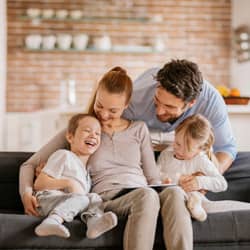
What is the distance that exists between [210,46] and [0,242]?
532 cm

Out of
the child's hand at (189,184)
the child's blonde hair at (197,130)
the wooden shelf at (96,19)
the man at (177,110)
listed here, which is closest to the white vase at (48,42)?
the wooden shelf at (96,19)

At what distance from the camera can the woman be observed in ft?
9.16

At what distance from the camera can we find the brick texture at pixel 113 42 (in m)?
7.10

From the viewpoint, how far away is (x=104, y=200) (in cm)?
274

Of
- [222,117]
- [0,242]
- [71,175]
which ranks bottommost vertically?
[0,242]

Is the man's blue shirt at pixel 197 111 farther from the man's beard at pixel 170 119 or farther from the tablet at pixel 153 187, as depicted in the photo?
the tablet at pixel 153 187

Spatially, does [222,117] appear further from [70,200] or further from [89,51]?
[89,51]

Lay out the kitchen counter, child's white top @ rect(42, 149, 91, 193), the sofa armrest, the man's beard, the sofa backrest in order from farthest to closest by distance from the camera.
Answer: the kitchen counter → the sofa armrest → the sofa backrest → the man's beard → child's white top @ rect(42, 149, 91, 193)

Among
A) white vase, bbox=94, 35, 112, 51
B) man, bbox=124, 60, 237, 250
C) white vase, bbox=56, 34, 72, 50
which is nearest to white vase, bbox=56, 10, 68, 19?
white vase, bbox=56, 34, 72, 50

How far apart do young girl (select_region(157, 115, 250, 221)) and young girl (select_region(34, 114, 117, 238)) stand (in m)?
0.39

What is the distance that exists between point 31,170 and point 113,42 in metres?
4.54

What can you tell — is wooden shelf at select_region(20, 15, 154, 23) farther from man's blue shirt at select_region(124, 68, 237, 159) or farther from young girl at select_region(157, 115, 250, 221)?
young girl at select_region(157, 115, 250, 221)

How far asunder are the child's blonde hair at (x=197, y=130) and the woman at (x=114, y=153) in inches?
6.7

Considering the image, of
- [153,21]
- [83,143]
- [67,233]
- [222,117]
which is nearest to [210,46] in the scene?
[153,21]
